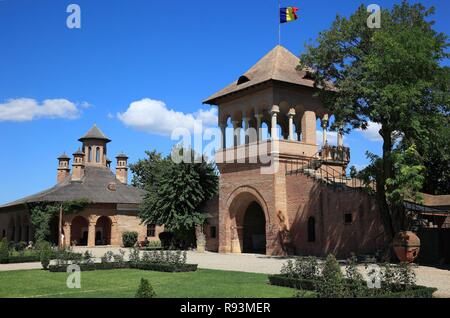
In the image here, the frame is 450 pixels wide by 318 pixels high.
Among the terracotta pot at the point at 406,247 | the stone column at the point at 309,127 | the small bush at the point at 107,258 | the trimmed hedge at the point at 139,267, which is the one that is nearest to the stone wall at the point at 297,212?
the terracotta pot at the point at 406,247

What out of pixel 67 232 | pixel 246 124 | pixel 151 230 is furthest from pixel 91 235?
pixel 246 124

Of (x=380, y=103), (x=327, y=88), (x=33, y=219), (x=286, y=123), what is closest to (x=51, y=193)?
(x=33, y=219)

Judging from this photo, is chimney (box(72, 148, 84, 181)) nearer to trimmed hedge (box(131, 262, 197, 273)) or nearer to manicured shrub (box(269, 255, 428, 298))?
trimmed hedge (box(131, 262, 197, 273))

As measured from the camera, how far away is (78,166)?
50.2 metres

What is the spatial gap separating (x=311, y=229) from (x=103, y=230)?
91.8 feet

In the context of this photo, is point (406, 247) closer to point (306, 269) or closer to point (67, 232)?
point (306, 269)

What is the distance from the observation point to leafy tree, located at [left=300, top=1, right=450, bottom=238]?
795 inches

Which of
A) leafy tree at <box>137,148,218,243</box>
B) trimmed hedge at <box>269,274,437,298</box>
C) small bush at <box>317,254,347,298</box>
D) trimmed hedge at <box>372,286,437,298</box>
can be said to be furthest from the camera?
leafy tree at <box>137,148,218,243</box>

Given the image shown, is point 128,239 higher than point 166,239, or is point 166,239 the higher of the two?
point 166,239

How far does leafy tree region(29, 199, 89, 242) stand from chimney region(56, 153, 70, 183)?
1430 centimetres

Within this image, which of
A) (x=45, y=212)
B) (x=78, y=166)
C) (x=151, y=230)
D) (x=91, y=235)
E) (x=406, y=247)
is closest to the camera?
(x=406, y=247)

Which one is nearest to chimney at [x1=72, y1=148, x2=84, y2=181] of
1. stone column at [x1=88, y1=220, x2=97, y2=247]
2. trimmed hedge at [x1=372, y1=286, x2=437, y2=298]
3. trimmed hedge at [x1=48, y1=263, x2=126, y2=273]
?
stone column at [x1=88, y1=220, x2=97, y2=247]

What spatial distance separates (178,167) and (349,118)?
52.4 feet

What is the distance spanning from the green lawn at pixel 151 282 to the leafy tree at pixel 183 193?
16.1 metres
